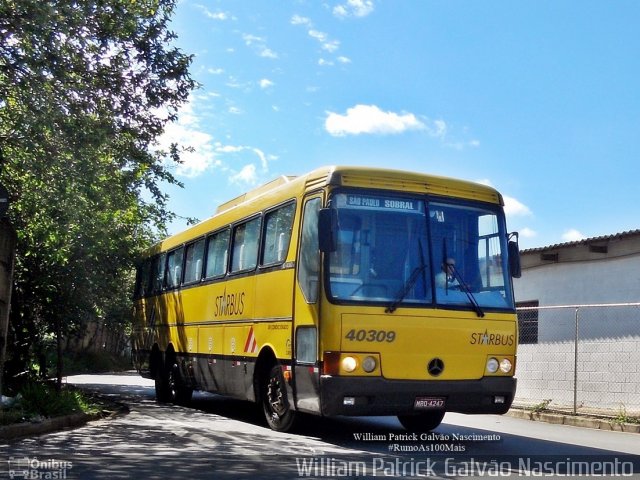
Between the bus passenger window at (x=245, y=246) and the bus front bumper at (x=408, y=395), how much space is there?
125 inches

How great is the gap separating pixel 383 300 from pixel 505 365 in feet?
5.93

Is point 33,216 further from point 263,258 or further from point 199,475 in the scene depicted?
point 199,475

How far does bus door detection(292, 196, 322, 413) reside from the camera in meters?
9.15

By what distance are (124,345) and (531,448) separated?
134ft

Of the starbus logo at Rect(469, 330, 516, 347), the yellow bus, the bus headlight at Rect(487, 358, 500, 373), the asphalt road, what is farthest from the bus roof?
the asphalt road

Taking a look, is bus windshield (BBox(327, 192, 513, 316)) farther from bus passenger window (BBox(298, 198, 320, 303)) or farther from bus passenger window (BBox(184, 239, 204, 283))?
bus passenger window (BBox(184, 239, 204, 283))

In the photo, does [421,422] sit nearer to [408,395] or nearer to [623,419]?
[408,395]

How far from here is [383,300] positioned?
30.0ft

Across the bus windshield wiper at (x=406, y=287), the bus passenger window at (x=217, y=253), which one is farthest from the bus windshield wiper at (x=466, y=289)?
the bus passenger window at (x=217, y=253)

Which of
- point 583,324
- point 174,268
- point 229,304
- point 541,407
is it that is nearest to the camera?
point 229,304

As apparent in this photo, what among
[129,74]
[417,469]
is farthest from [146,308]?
[417,469]

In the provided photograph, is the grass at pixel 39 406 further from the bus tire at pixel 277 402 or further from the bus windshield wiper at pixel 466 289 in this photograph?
the bus windshield wiper at pixel 466 289

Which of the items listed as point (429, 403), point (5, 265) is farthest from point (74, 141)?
point (429, 403)

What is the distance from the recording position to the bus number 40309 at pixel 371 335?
29.4 feet
